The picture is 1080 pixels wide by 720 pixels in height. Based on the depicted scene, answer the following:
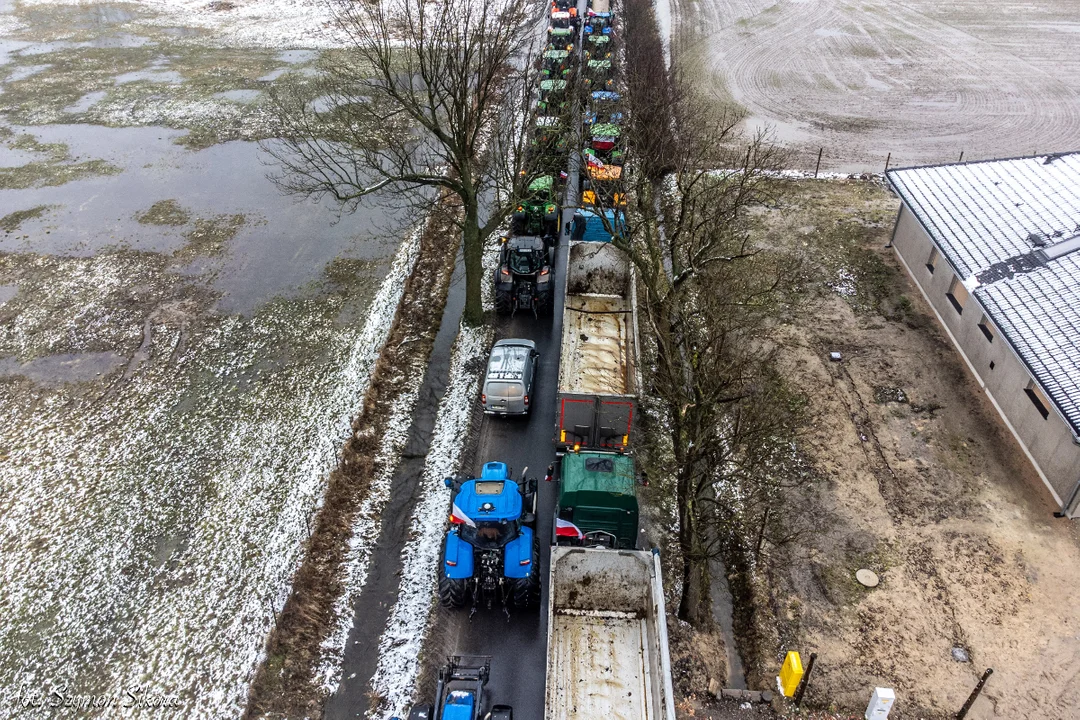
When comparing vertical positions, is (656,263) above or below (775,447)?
above

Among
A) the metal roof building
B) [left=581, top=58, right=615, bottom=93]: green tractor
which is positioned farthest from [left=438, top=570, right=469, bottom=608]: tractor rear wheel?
[left=581, top=58, right=615, bottom=93]: green tractor

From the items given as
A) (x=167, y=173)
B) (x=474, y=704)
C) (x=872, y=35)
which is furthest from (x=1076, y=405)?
(x=872, y=35)

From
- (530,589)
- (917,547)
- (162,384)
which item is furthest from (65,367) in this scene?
(917,547)

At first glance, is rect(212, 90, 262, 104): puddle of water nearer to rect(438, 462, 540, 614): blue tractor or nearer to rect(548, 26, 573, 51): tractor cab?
rect(548, 26, 573, 51): tractor cab

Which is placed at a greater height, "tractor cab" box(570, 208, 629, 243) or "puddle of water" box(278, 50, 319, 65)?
"puddle of water" box(278, 50, 319, 65)

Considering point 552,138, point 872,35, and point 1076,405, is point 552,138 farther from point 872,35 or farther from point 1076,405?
point 872,35

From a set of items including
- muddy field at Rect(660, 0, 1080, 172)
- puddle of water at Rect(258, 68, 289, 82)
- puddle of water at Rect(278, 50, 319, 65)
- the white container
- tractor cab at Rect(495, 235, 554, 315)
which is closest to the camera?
the white container

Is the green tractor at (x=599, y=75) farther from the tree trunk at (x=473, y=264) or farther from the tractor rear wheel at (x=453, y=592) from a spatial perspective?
the tractor rear wheel at (x=453, y=592)
